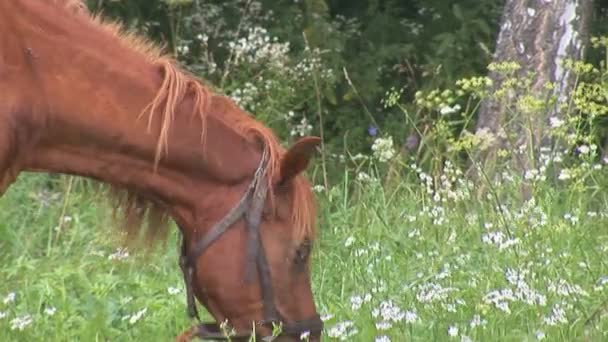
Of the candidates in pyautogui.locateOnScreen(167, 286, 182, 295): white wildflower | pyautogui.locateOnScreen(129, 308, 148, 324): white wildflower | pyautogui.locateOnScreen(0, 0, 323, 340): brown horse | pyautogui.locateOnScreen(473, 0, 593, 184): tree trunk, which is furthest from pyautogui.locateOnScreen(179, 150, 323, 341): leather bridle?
pyautogui.locateOnScreen(473, 0, 593, 184): tree trunk

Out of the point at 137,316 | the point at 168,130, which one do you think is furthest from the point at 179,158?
the point at 137,316

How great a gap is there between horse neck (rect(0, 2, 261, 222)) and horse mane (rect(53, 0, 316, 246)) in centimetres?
2

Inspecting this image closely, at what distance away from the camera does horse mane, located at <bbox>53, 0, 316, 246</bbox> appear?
4.00 metres

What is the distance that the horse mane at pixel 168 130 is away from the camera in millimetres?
4004

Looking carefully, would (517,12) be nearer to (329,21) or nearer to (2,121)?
(329,21)

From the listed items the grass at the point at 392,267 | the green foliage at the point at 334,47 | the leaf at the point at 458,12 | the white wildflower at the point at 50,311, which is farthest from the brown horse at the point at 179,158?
the leaf at the point at 458,12

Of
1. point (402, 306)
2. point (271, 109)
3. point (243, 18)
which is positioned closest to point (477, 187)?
point (402, 306)

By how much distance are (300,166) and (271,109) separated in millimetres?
3813

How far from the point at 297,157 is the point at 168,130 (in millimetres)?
395

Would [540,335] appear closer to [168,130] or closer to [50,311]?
[168,130]

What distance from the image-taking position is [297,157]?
13.2 ft

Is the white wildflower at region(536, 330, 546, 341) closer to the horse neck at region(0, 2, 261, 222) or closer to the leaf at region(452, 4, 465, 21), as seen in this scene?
the horse neck at region(0, 2, 261, 222)

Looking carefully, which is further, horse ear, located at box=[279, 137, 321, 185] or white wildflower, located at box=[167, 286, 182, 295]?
white wildflower, located at box=[167, 286, 182, 295]

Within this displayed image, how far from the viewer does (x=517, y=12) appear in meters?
7.45
